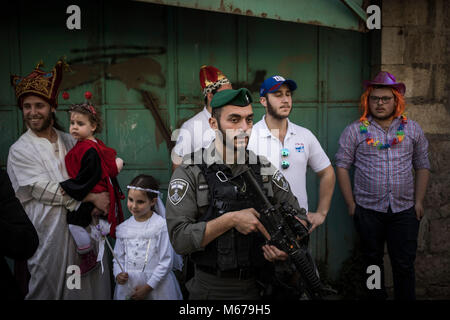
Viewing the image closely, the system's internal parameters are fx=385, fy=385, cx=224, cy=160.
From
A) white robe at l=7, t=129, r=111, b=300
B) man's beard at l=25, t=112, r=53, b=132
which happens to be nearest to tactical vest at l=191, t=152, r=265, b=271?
white robe at l=7, t=129, r=111, b=300

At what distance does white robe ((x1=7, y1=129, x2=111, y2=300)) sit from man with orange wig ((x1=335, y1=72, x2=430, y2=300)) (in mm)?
2684

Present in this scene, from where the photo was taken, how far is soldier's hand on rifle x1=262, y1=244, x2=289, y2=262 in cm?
209

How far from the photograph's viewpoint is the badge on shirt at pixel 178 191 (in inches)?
87.7

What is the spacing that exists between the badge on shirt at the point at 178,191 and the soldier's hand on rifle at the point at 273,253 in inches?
21.7

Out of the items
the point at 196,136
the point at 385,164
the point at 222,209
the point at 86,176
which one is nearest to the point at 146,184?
the point at 86,176

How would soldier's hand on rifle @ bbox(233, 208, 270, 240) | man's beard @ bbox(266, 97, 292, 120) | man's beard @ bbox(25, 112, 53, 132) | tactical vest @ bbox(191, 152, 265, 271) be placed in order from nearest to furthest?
soldier's hand on rifle @ bbox(233, 208, 270, 240) → tactical vest @ bbox(191, 152, 265, 271) → man's beard @ bbox(25, 112, 53, 132) → man's beard @ bbox(266, 97, 292, 120)

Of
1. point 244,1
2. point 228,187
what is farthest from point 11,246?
point 244,1

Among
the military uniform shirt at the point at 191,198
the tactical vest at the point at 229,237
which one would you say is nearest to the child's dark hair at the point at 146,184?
the military uniform shirt at the point at 191,198

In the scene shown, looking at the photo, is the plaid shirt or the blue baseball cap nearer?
the blue baseball cap

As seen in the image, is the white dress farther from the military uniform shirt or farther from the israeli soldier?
the military uniform shirt

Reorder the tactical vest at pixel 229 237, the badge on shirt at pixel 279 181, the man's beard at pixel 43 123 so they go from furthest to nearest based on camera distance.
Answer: the man's beard at pixel 43 123 < the badge on shirt at pixel 279 181 < the tactical vest at pixel 229 237

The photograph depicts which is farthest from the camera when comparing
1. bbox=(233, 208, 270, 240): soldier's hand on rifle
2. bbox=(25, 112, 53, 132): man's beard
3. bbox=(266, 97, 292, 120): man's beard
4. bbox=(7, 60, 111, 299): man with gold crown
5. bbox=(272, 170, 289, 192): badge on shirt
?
bbox=(266, 97, 292, 120): man's beard

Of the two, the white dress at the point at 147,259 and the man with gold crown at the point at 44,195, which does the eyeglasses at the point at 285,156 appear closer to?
the white dress at the point at 147,259
